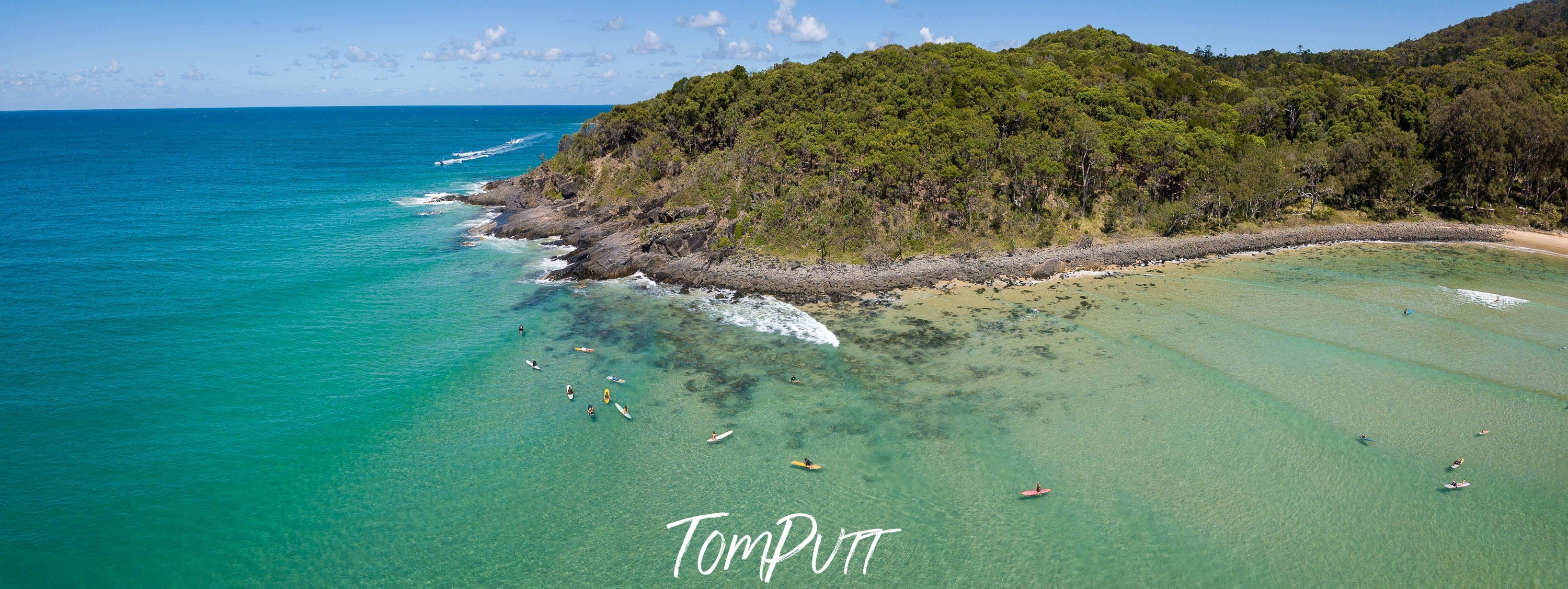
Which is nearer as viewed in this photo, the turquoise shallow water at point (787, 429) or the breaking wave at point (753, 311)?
the turquoise shallow water at point (787, 429)

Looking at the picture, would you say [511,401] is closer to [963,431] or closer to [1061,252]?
[963,431]

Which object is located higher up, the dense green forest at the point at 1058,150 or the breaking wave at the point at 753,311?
the dense green forest at the point at 1058,150

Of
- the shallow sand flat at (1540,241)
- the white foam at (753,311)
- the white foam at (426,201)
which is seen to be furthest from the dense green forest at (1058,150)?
the white foam at (426,201)

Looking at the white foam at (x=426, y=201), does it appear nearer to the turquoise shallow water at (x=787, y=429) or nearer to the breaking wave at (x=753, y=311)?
the turquoise shallow water at (x=787, y=429)

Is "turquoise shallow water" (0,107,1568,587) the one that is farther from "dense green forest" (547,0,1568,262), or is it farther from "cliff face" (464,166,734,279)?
"dense green forest" (547,0,1568,262)

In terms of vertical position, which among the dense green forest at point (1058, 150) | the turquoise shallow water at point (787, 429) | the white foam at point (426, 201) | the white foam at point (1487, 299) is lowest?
the turquoise shallow water at point (787, 429)

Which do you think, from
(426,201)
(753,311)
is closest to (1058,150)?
(753,311)

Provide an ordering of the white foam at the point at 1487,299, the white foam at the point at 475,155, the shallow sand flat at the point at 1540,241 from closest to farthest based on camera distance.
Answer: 1. the white foam at the point at 1487,299
2. the shallow sand flat at the point at 1540,241
3. the white foam at the point at 475,155

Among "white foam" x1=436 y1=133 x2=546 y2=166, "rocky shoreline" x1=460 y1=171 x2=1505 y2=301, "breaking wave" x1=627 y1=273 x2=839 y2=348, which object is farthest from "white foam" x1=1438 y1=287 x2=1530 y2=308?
"white foam" x1=436 y1=133 x2=546 y2=166
